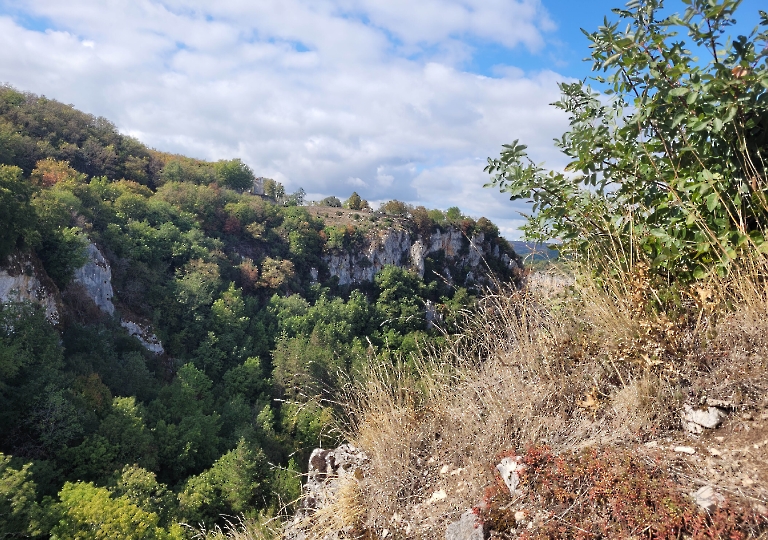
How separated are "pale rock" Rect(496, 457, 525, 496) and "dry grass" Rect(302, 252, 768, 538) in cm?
5

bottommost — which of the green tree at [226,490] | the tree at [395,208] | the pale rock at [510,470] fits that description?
the green tree at [226,490]

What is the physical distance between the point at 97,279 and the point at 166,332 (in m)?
4.24

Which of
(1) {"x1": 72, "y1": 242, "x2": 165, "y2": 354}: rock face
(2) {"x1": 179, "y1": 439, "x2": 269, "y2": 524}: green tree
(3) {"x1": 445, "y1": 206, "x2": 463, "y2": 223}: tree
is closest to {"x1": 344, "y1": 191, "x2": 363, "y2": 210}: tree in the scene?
(3) {"x1": 445, "y1": 206, "x2": 463, "y2": 223}: tree

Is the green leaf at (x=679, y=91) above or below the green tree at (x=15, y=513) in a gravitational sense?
above

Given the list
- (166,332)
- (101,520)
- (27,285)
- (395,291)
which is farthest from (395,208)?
(101,520)

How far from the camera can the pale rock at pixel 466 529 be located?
2059mm

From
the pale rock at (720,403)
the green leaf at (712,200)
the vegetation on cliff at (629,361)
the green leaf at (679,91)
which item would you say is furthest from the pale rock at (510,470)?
the green leaf at (679,91)

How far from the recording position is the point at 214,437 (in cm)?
1664

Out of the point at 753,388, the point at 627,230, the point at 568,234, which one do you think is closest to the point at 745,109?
the point at 627,230

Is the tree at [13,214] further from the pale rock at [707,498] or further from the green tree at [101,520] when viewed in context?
the pale rock at [707,498]

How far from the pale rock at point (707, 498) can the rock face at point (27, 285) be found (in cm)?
2008

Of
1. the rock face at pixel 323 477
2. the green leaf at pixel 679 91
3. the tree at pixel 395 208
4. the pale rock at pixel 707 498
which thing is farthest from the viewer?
the tree at pixel 395 208

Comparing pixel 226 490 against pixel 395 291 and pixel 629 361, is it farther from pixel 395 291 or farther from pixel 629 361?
pixel 395 291

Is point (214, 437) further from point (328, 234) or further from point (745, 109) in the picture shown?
point (328, 234)
